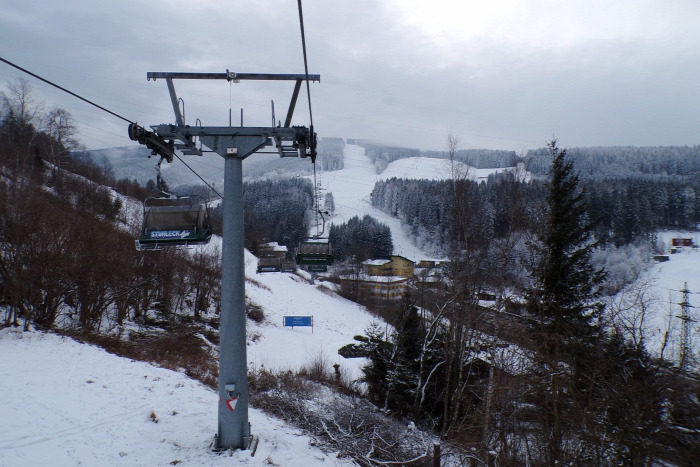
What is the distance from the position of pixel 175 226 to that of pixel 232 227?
1.67m

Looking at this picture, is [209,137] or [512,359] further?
[512,359]

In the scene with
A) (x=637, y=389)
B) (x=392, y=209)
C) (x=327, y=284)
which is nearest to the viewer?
(x=637, y=389)

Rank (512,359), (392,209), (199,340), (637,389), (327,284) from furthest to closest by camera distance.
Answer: (392,209), (327,284), (199,340), (512,359), (637,389)

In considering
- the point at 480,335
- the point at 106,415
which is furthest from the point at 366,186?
A: the point at 106,415

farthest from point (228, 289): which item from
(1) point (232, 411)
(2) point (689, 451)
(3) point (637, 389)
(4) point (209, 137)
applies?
(3) point (637, 389)

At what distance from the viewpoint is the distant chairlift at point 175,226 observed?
7.18 m

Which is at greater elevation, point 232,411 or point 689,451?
point 689,451

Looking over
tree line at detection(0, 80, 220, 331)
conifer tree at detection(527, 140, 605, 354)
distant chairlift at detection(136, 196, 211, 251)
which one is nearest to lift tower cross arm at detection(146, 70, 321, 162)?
distant chairlift at detection(136, 196, 211, 251)

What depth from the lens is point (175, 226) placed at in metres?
7.25

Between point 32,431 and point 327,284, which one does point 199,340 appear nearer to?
point 32,431

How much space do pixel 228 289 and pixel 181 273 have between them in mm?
22496

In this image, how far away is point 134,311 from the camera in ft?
76.0

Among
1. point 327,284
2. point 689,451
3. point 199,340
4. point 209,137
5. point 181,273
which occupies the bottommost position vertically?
point 327,284

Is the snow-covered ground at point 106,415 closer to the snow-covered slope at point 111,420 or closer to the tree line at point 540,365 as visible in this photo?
the snow-covered slope at point 111,420
